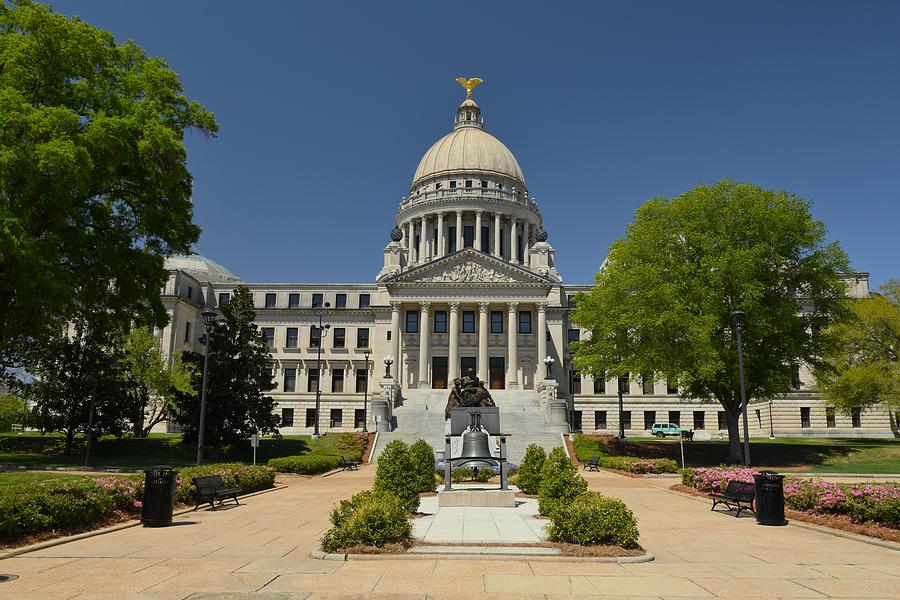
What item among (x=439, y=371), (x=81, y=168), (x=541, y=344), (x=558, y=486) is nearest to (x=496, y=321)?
(x=541, y=344)

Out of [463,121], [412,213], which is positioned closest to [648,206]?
[412,213]

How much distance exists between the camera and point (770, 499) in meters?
16.9

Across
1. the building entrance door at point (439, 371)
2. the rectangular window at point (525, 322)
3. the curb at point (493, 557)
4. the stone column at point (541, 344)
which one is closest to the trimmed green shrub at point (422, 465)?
the curb at point (493, 557)

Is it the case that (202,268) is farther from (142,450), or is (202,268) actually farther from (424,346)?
(142,450)

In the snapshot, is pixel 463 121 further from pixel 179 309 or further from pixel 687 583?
pixel 687 583

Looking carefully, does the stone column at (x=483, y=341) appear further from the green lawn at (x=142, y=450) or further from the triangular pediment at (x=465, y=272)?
the green lawn at (x=142, y=450)

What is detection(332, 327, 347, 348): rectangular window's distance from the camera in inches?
3051

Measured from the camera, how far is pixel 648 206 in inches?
1711

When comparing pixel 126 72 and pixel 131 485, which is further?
pixel 126 72

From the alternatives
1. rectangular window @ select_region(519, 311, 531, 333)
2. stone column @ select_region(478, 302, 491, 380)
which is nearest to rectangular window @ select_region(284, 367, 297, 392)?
stone column @ select_region(478, 302, 491, 380)

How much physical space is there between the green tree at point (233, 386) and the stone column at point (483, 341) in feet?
75.9

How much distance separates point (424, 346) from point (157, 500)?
48285mm

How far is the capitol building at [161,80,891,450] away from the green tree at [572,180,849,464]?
36.0ft

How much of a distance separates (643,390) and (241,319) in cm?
4598
